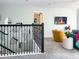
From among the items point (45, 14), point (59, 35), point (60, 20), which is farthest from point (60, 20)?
point (59, 35)

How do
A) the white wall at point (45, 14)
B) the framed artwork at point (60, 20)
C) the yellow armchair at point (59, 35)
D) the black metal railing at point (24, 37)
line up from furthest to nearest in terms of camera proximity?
the framed artwork at point (60, 20)
the white wall at point (45, 14)
the yellow armchair at point (59, 35)
the black metal railing at point (24, 37)

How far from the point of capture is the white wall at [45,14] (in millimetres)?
10578

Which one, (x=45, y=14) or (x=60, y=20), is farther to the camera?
(x=60, y=20)

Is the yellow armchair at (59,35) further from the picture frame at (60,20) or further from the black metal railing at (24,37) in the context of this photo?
the picture frame at (60,20)

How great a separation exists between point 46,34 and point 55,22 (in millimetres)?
1289

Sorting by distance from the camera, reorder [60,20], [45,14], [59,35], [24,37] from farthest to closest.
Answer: [60,20] → [45,14] → [59,35] → [24,37]

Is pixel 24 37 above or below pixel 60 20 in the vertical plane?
below

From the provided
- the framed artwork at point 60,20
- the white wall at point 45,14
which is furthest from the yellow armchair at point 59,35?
the framed artwork at point 60,20

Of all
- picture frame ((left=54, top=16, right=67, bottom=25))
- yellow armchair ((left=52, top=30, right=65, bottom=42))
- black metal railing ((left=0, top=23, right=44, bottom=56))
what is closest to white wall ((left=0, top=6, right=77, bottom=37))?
picture frame ((left=54, top=16, right=67, bottom=25))

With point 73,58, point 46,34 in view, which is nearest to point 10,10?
point 46,34

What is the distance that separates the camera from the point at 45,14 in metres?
11.2

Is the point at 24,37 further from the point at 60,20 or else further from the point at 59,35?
the point at 60,20

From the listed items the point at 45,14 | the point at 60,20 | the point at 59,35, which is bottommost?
the point at 59,35

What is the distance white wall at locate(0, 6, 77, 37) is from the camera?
10.6 m
